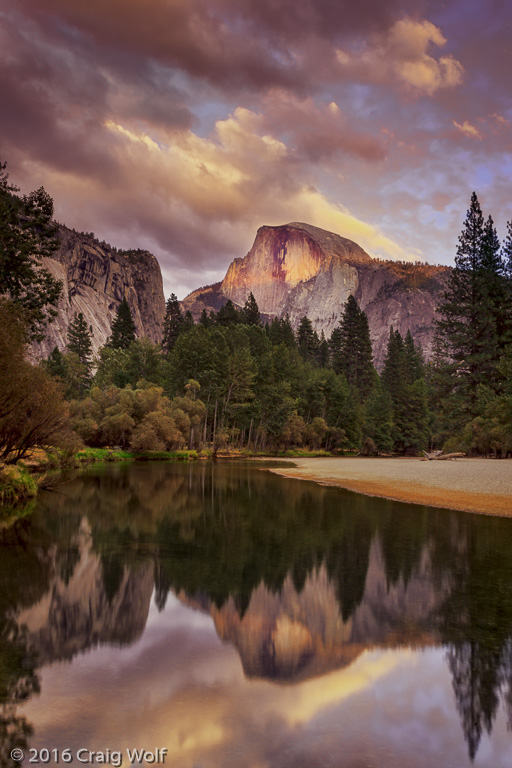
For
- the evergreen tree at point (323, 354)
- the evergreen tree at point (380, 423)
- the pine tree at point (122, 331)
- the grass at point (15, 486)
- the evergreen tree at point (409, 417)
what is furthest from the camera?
the evergreen tree at point (323, 354)

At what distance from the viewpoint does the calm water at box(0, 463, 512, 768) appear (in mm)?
4340

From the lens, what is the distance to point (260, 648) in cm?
643

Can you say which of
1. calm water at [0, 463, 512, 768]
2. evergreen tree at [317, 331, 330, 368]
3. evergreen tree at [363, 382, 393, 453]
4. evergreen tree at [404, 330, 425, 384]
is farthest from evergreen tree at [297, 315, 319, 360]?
calm water at [0, 463, 512, 768]

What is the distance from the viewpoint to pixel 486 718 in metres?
4.84

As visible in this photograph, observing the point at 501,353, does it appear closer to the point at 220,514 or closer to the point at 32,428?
the point at 220,514

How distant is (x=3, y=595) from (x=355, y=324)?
100741mm

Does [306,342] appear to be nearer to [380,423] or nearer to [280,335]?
[280,335]

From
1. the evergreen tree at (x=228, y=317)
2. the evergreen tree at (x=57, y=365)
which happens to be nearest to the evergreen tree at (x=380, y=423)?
the evergreen tree at (x=228, y=317)

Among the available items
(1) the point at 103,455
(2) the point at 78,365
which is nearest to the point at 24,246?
(1) the point at 103,455

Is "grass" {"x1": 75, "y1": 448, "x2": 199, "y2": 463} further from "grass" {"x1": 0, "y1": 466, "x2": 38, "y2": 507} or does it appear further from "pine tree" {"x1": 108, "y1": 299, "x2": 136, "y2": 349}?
"pine tree" {"x1": 108, "y1": 299, "x2": 136, "y2": 349}

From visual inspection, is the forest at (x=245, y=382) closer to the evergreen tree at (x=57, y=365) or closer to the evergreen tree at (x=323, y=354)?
the evergreen tree at (x=57, y=365)

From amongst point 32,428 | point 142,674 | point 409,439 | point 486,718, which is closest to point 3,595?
point 142,674

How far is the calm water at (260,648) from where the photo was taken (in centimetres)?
434

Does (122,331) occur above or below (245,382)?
above
